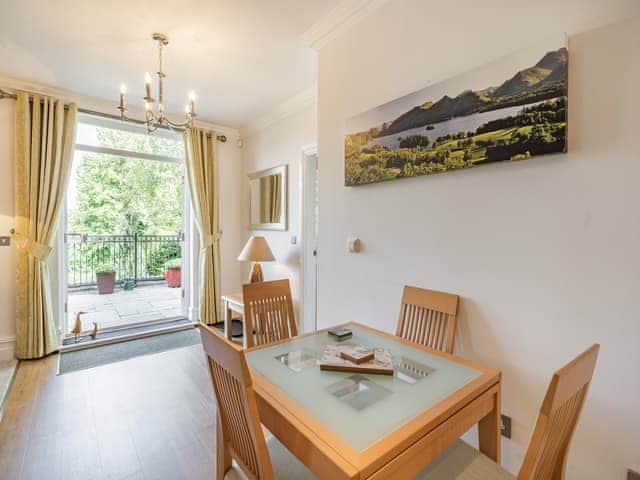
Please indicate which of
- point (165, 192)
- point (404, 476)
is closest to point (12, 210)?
point (165, 192)

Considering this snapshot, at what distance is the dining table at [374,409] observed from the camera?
854mm

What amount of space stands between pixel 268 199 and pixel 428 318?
114 inches

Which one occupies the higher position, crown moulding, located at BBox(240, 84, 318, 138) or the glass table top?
crown moulding, located at BBox(240, 84, 318, 138)

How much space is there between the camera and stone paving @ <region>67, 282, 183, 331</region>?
4.48 m

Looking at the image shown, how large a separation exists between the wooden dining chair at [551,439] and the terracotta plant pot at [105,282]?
21.5 ft

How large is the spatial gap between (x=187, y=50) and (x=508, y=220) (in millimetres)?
2742

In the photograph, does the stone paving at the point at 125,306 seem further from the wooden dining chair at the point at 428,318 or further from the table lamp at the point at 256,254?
the wooden dining chair at the point at 428,318

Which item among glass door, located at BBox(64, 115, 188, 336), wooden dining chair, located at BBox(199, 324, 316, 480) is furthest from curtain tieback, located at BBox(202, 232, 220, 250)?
wooden dining chair, located at BBox(199, 324, 316, 480)

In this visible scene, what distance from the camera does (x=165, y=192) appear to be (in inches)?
232

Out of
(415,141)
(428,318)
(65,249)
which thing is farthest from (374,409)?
(65,249)

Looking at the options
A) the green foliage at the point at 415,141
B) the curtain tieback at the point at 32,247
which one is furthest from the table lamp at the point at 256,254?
the green foliage at the point at 415,141

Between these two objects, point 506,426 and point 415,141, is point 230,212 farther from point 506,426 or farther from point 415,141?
point 506,426

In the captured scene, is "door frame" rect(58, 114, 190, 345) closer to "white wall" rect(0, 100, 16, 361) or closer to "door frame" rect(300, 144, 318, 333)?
"white wall" rect(0, 100, 16, 361)

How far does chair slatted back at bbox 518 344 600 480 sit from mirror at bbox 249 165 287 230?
3.23m
